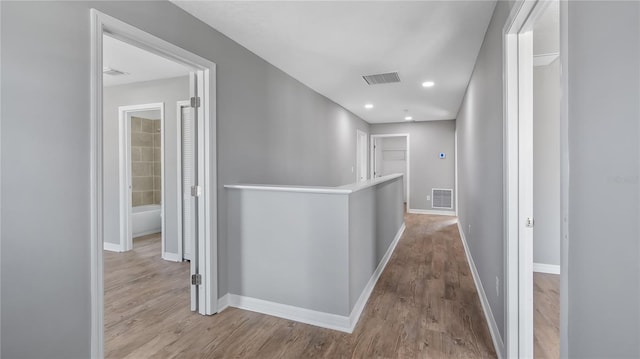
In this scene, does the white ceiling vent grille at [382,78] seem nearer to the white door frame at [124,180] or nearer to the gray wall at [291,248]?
the gray wall at [291,248]

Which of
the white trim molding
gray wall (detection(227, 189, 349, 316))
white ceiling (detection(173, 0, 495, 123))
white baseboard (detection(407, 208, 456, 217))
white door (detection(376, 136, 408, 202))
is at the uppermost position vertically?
white ceiling (detection(173, 0, 495, 123))

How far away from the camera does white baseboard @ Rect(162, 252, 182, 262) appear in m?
4.00

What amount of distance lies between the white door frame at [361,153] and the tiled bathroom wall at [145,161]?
443 centimetres

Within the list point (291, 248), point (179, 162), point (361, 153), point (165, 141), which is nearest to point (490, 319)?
point (291, 248)

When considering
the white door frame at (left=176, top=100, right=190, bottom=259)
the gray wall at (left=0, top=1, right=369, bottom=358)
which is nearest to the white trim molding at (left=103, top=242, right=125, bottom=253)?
the white door frame at (left=176, top=100, right=190, bottom=259)

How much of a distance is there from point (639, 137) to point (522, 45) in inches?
51.7

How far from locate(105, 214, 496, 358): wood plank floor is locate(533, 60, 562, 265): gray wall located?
0.92 meters

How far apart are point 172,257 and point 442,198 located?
20.5 feet

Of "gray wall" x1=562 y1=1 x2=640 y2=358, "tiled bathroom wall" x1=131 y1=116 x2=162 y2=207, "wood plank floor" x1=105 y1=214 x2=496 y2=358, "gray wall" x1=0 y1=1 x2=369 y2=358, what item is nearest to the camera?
"gray wall" x1=562 y1=1 x2=640 y2=358

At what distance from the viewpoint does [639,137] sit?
2.21ft

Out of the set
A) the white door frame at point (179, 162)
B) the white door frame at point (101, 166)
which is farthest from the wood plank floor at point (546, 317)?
the white door frame at point (179, 162)

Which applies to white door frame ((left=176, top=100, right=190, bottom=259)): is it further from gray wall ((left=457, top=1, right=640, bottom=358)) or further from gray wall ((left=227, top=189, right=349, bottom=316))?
gray wall ((left=457, top=1, right=640, bottom=358))

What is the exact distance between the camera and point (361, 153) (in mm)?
7867

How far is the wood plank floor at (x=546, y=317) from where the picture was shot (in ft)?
6.52
